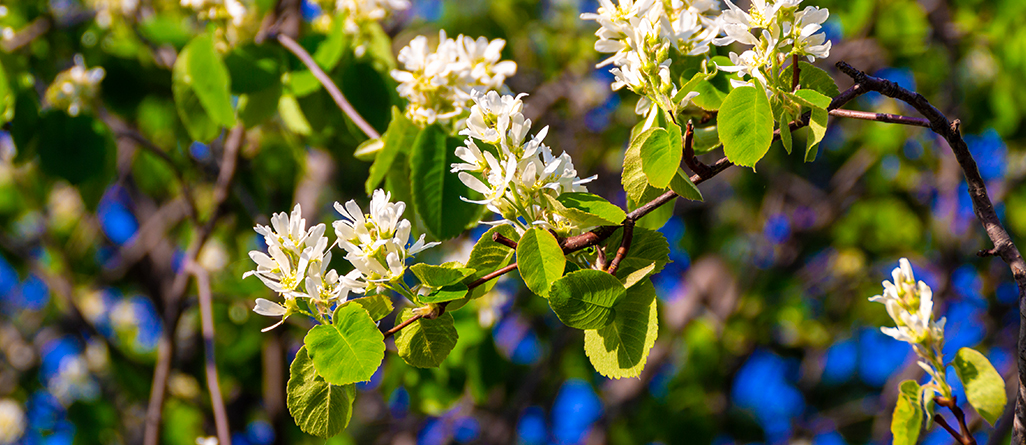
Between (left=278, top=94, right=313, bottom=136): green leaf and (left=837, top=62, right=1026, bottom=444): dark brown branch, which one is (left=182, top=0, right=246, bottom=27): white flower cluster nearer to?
(left=278, top=94, right=313, bottom=136): green leaf

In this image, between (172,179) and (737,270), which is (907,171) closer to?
(737,270)

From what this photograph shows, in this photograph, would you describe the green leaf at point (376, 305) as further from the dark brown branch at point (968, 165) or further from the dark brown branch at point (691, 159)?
the dark brown branch at point (968, 165)

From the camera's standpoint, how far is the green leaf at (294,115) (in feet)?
5.52

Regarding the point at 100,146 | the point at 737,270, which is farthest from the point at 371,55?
the point at 737,270

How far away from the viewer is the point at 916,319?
80 cm

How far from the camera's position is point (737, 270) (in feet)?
13.3

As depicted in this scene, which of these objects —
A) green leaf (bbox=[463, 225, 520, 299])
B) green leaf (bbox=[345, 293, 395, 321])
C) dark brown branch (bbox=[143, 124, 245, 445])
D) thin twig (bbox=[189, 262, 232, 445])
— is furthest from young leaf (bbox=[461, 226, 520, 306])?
dark brown branch (bbox=[143, 124, 245, 445])

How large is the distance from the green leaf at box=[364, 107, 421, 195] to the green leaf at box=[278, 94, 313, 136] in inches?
20.5

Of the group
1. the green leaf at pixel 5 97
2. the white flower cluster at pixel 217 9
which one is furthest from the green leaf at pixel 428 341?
the green leaf at pixel 5 97

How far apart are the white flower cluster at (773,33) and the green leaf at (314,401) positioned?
629mm

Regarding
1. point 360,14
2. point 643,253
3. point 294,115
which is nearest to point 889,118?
point 643,253

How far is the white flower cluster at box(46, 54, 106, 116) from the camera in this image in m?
1.87

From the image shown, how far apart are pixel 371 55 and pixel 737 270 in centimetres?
304

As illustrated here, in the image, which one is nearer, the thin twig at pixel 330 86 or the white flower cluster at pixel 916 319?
the white flower cluster at pixel 916 319
